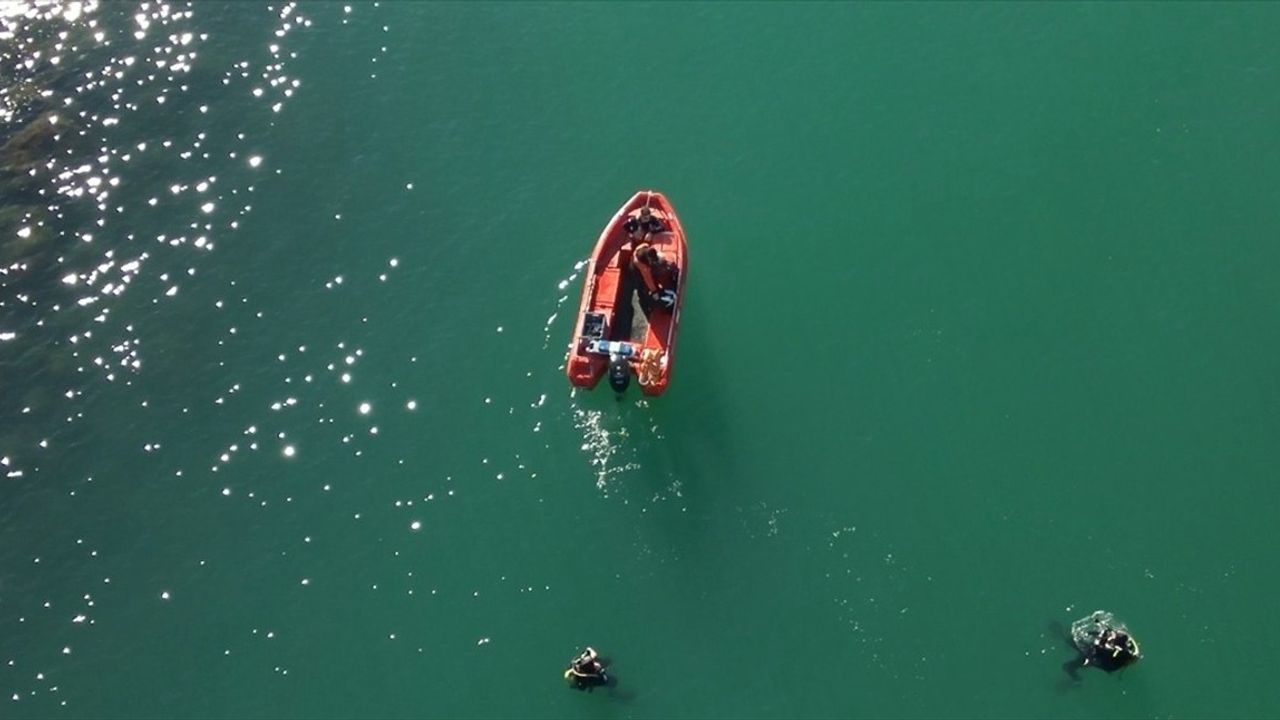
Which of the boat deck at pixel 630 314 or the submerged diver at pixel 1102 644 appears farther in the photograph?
the boat deck at pixel 630 314

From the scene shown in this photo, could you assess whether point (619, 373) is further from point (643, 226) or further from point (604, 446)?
point (643, 226)

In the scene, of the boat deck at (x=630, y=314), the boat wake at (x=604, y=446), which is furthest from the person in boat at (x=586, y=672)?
the boat deck at (x=630, y=314)

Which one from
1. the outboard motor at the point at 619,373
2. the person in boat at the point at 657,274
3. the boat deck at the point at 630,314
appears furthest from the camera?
the boat deck at the point at 630,314

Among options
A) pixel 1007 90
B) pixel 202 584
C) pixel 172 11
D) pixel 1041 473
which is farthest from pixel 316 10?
pixel 1041 473

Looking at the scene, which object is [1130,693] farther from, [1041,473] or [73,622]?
[73,622]

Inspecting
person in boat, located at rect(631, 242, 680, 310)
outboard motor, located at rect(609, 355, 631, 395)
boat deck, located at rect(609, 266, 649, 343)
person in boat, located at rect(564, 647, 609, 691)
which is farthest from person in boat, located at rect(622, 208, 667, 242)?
person in boat, located at rect(564, 647, 609, 691)

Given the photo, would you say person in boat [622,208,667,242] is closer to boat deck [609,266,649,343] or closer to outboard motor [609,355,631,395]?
boat deck [609,266,649,343]

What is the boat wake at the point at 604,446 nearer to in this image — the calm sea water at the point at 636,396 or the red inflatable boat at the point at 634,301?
the calm sea water at the point at 636,396
